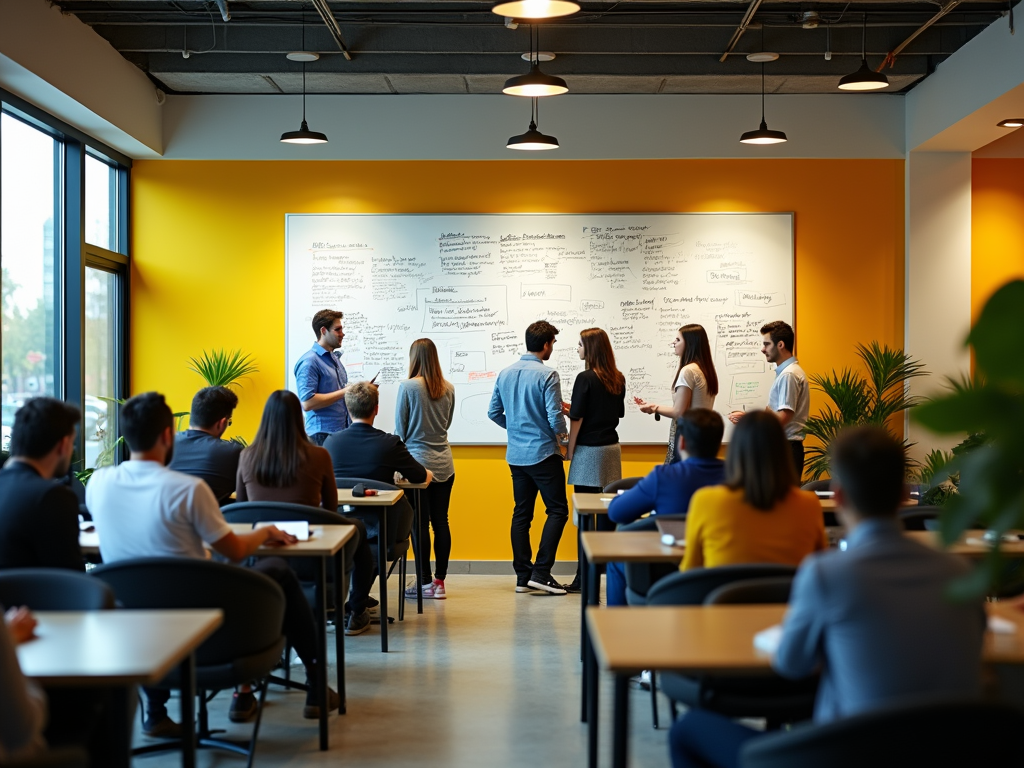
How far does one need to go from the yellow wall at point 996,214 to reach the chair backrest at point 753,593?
18.4 feet

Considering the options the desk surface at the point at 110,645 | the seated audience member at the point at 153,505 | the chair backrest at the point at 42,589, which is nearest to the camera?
the desk surface at the point at 110,645

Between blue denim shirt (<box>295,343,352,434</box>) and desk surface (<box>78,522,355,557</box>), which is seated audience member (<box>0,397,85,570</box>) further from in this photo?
blue denim shirt (<box>295,343,352,434</box>)

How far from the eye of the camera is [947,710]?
→ 1.56 metres

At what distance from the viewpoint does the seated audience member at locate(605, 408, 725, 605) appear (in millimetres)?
3861

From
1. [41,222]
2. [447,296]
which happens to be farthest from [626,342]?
[41,222]

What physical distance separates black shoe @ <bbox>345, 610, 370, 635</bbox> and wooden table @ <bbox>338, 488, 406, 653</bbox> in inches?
16.2

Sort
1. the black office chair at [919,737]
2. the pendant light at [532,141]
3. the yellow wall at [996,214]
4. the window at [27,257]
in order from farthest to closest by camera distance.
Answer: the yellow wall at [996,214] → the pendant light at [532,141] → the window at [27,257] → the black office chair at [919,737]

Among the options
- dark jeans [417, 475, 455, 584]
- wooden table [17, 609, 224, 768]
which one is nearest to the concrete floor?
dark jeans [417, 475, 455, 584]

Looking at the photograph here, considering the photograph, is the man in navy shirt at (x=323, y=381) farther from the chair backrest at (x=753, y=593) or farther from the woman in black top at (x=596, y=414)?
the chair backrest at (x=753, y=593)

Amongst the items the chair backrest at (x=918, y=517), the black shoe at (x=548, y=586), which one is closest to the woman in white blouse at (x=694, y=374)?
the black shoe at (x=548, y=586)

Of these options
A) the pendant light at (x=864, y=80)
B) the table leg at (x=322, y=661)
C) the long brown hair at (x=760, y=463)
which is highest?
the pendant light at (x=864, y=80)

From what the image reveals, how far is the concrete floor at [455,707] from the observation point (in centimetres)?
368

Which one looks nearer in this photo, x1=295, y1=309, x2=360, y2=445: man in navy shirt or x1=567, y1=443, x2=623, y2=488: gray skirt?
x1=567, y1=443, x2=623, y2=488: gray skirt

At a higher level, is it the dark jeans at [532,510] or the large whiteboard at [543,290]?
the large whiteboard at [543,290]
